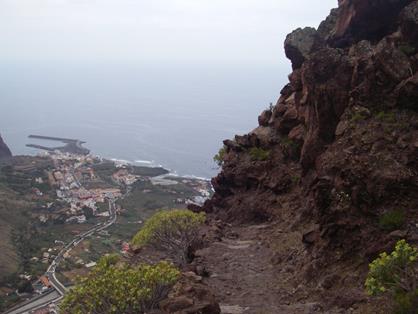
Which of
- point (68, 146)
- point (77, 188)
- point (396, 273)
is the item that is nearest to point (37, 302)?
point (396, 273)

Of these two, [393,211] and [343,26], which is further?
[343,26]

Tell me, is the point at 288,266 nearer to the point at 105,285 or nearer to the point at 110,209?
the point at 105,285

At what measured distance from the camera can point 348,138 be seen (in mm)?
21031

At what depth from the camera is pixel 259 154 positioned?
3312 cm

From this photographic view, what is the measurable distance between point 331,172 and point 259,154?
1306 centimetres

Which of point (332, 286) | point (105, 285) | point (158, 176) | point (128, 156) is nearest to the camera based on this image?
point (105, 285)

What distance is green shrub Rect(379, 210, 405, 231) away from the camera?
16672mm

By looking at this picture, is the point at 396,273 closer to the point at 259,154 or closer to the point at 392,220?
the point at 392,220

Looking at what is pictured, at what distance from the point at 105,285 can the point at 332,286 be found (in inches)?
297

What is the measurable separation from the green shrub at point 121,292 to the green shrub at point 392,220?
23.5 ft

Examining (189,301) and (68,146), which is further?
(68,146)

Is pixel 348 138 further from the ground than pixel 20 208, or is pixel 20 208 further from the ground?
pixel 348 138

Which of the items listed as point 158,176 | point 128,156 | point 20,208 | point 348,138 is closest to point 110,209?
point 20,208

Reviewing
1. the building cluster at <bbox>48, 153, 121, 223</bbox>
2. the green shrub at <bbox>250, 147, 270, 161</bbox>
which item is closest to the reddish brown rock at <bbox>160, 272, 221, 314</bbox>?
the green shrub at <bbox>250, 147, 270, 161</bbox>
